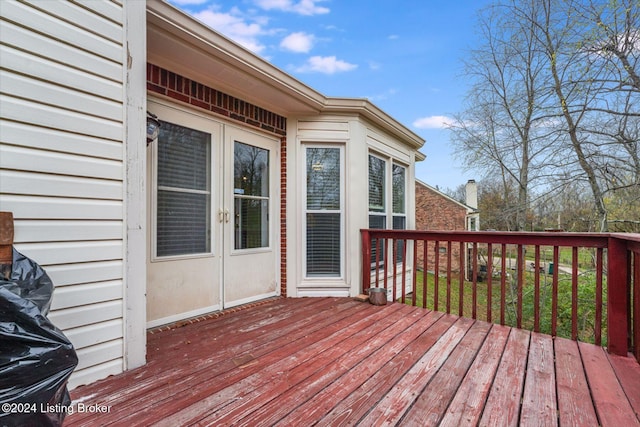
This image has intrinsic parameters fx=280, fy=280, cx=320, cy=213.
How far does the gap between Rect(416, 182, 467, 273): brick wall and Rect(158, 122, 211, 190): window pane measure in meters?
9.70

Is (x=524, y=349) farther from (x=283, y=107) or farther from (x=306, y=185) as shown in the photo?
(x=283, y=107)

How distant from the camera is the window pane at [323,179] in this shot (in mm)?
3631

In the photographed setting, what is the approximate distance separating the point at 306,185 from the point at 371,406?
2.60 m

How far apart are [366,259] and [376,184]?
121cm

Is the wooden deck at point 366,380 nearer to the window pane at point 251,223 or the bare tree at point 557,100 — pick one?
the window pane at point 251,223

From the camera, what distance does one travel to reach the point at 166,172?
8.41 feet

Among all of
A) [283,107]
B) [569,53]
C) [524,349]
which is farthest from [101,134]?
[569,53]

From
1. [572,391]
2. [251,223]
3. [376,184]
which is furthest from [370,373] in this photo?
[376,184]

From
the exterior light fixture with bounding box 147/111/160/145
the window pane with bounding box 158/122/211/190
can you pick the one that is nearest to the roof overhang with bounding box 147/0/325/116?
the window pane with bounding box 158/122/211/190

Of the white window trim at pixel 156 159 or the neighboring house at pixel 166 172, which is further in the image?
the white window trim at pixel 156 159

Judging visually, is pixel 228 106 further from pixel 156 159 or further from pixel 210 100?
pixel 156 159

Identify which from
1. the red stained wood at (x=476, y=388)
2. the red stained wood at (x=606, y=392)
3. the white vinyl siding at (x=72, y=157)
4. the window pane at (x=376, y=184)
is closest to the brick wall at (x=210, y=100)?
the white vinyl siding at (x=72, y=157)

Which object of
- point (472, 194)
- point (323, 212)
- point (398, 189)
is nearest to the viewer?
point (323, 212)

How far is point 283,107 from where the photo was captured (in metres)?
3.38
